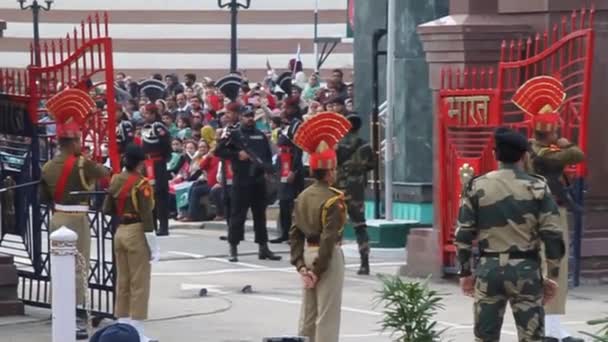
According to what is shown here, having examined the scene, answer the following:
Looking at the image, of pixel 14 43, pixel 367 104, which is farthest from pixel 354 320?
pixel 14 43

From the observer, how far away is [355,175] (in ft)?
61.0

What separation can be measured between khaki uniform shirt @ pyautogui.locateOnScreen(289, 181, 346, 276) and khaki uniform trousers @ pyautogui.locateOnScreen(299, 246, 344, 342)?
0.06 m

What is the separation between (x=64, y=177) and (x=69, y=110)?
60 centimetres

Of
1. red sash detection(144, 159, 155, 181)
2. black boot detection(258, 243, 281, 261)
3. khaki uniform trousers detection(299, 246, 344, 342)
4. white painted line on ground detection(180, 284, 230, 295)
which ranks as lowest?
white painted line on ground detection(180, 284, 230, 295)

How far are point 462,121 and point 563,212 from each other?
144 inches

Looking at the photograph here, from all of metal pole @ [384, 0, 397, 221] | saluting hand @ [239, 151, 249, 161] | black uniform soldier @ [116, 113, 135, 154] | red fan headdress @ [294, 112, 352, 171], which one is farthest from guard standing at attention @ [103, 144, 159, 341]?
black uniform soldier @ [116, 113, 135, 154]

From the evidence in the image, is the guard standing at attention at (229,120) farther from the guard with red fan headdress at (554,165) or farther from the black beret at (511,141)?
the black beret at (511,141)

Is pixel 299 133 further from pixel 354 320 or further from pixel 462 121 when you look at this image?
pixel 462 121

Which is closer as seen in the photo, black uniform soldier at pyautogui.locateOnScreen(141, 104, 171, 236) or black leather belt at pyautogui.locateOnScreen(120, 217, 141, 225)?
black leather belt at pyautogui.locateOnScreen(120, 217, 141, 225)

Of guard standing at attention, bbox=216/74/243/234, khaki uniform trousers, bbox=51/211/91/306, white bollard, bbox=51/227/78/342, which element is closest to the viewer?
white bollard, bbox=51/227/78/342

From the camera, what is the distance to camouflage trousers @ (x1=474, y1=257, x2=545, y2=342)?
10.6m

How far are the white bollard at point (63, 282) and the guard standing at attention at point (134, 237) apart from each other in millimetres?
1922

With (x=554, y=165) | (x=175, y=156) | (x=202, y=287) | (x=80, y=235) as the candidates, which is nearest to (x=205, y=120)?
(x=175, y=156)

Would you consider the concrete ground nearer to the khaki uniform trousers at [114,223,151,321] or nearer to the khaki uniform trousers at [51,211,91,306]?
the khaki uniform trousers at [51,211,91,306]
